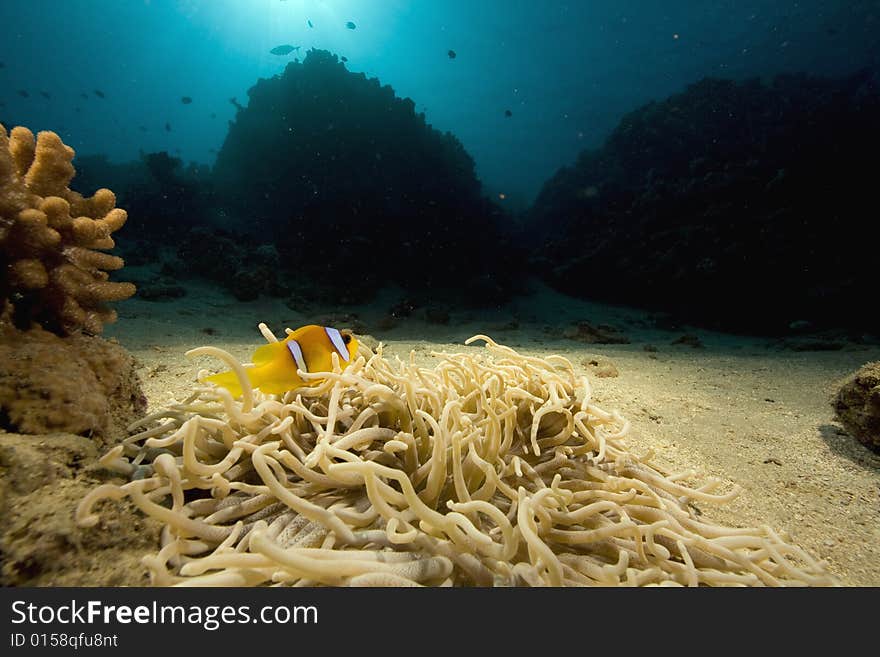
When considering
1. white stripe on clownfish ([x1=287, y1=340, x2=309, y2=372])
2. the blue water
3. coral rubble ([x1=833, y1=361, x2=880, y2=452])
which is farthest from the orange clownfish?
the blue water

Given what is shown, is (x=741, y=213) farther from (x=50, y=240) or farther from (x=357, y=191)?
(x=50, y=240)

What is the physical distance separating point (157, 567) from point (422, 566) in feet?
2.02

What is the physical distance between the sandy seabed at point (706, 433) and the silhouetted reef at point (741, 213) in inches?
132

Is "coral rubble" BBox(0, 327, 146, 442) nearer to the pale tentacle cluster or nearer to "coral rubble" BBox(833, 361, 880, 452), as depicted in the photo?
the pale tentacle cluster

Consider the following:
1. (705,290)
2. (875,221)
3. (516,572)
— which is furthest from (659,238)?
(516,572)

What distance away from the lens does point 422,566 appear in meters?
0.97

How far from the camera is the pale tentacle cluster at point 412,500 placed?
97 centimetres

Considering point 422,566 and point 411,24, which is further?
point 411,24

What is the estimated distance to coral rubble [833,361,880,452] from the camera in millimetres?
2336

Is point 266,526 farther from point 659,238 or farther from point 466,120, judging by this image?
point 466,120

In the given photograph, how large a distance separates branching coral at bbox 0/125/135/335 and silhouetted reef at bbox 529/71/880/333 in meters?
11.2

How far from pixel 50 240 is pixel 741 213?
42.8 ft

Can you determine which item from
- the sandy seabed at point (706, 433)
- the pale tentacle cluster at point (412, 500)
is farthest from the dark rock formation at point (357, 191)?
the pale tentacle cluster at point (412, 500)
